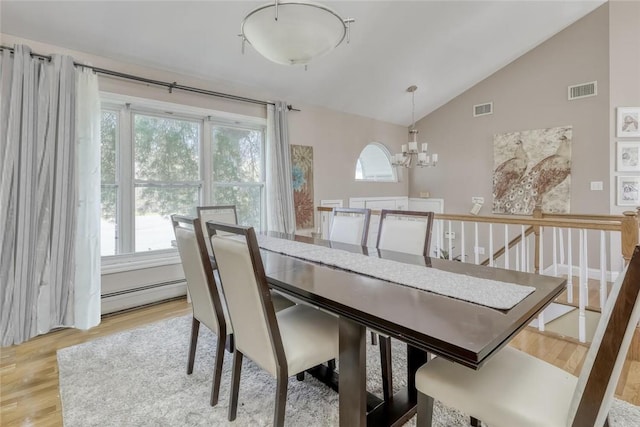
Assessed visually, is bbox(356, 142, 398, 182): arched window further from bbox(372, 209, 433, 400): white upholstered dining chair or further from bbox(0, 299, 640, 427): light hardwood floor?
bbox(0, 299, 640, 427): light hardwood floor

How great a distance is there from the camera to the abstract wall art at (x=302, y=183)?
4.18 meters

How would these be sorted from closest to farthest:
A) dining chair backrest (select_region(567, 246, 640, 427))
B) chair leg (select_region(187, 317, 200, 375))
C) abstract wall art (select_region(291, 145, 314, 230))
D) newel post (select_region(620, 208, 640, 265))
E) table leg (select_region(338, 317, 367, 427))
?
dining chair backrest (select_region(567, 246, 640, 427)) < table leg (select_region(338, 317, 367, 427)) < newel post (select_region(620, 208, 640, 265)) < chair leg (select_region(187, 317, 200, 375)) < abstract wall art (select_region(291, 145, 314, 230))

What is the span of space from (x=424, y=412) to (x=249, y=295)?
811 millimetres

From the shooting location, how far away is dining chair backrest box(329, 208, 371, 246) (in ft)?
8.20

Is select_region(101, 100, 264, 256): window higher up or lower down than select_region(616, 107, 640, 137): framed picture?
lower down

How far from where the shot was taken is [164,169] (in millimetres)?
3270

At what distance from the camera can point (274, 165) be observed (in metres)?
3.83

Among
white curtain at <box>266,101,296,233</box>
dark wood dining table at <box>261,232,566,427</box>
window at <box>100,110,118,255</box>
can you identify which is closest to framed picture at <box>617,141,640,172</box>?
dark wood dining table at <box>261,232,566,427</box>

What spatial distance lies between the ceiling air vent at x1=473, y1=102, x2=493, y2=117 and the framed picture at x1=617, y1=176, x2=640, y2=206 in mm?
1887

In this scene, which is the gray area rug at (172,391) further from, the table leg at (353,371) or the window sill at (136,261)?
the window sill at (136,261)

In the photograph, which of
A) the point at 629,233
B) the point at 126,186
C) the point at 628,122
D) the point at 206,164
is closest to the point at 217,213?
the point at 206,164

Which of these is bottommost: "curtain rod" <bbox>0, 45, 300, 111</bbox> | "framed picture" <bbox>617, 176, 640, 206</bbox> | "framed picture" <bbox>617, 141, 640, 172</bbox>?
"framed picture" <bbox>617, 176, 640, 206</bbox>

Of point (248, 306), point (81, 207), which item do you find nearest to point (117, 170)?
point (81, 207)

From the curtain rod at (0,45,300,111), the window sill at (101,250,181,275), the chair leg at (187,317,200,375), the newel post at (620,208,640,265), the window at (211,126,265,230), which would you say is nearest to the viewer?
the newel post at (620,208,640,265)
